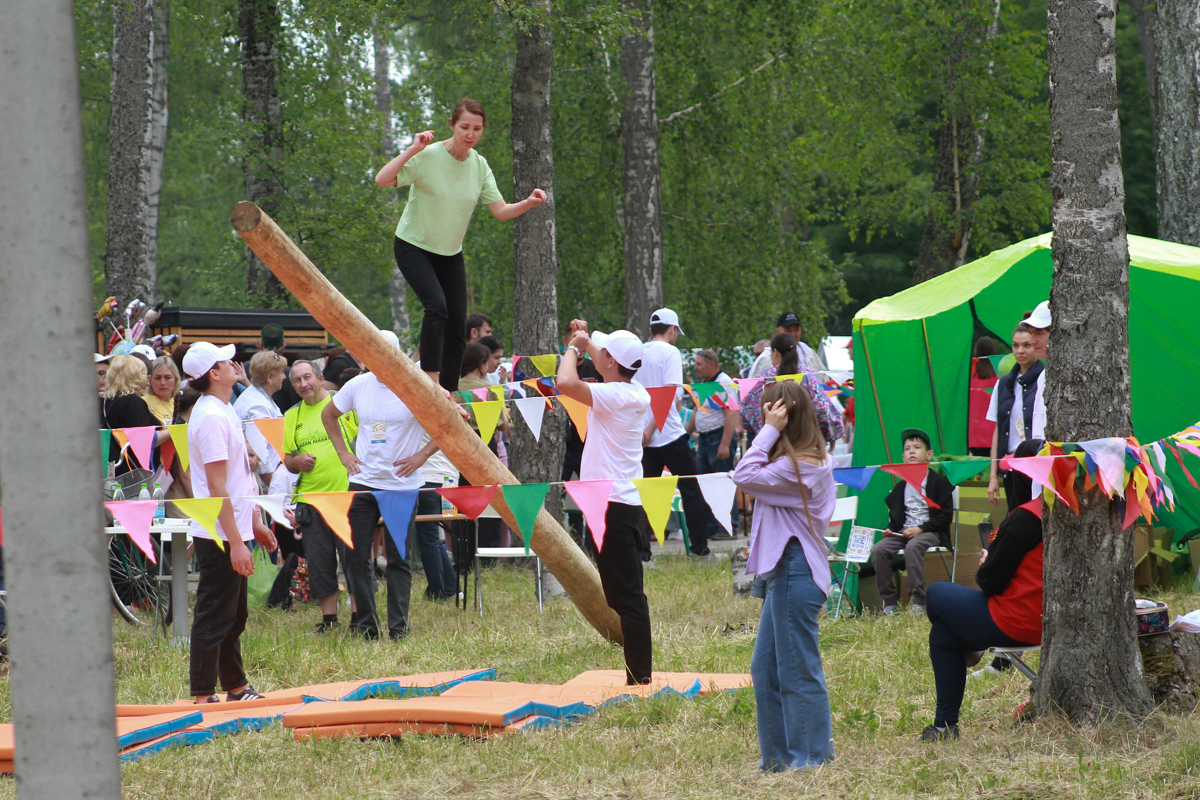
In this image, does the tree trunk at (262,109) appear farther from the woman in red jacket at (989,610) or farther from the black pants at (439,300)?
the woman in red jacket at (989,610)

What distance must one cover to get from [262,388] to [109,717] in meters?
7.14

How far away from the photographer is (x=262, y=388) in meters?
9.03

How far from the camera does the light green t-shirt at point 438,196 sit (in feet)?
18.8

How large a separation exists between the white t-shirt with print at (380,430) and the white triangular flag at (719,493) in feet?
6.91

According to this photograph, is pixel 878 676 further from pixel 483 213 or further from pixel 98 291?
pixel 98 291

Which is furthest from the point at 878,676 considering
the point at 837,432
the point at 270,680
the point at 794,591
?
the point at 270,680

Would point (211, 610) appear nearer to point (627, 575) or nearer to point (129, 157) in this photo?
point (627, 575)

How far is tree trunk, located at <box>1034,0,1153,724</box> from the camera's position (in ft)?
15.7

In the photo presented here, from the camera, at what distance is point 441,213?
5.84 meters

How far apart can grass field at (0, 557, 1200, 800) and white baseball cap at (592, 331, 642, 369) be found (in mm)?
1699

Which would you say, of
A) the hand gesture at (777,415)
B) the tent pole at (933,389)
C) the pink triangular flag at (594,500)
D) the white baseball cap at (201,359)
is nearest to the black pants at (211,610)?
the white baseball cap at (201,359)

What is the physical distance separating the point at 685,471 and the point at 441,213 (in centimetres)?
487

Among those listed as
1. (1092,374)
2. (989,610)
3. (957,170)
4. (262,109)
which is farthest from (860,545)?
(957,170)

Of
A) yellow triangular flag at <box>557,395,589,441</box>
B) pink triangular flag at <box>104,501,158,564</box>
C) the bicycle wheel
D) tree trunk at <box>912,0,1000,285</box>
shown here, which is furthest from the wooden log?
tree trunk at <box>912,0,1000,285</box>
